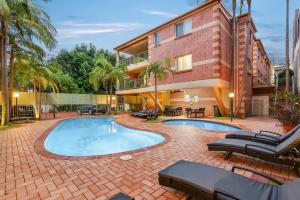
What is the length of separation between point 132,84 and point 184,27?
807cm

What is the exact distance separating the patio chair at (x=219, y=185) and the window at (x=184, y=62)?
40.0 ft

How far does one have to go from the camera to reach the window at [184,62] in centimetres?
1391

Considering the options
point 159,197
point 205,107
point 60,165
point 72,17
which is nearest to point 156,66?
point 205,107

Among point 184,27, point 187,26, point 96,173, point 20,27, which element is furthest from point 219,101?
point 20,27

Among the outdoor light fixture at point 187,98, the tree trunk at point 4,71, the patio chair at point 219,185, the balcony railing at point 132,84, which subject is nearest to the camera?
the patio chair at point 219,185

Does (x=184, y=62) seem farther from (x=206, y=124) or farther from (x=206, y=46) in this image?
(x=206, y=124)

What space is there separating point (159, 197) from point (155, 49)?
15469 millimetres

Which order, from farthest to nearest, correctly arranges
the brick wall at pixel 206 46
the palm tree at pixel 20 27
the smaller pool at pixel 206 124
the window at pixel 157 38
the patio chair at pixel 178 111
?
the window at pixel 157 38, the patio chair at pixel 178 111, the brick wall at pixel 206 46, the smaller pool at pixel 206 124, the palm tree at pixel 20 27

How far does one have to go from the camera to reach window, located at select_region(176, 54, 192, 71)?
45.6ft

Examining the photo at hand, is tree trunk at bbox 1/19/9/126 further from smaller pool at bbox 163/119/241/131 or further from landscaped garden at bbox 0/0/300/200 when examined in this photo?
smaller pool at bbox 163/119/241/131

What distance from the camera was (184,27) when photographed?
1430 centimetres

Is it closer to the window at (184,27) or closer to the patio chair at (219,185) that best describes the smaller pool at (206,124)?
the patio chair at (219,185)

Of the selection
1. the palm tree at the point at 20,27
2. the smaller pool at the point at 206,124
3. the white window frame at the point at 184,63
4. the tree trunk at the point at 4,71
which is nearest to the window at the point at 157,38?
the white window frame at the point at 184,63

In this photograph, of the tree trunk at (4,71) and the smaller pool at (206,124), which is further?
the smaller pool at (206,124)
